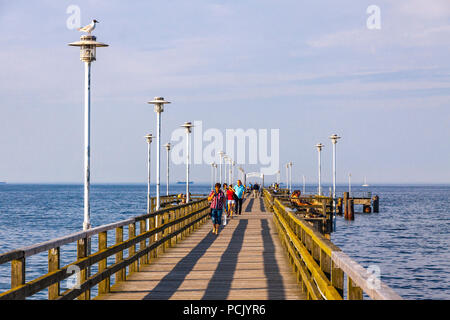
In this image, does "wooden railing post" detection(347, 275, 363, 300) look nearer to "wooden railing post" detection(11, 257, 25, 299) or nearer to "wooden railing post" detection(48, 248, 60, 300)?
"wooden railing post" detection(11, 257, 25, 299)

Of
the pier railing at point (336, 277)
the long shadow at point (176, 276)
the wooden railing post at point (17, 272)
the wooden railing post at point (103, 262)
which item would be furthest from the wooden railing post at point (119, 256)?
the wooden railing post at point (17, 272)

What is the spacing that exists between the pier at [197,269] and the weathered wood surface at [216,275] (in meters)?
0.02

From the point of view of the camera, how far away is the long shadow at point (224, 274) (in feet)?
36.1

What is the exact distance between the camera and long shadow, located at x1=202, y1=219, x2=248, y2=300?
36.1ft

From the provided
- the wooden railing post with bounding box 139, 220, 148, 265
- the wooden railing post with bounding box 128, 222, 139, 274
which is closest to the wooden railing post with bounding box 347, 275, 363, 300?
the wooden railing post with bounding box 128, 222, 139, 274

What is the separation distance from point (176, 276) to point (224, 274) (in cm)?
100

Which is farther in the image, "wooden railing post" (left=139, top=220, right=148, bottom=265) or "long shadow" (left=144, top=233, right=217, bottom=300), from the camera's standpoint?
"wooden railing post" (left=139, top=220, right=148, bottom=265)

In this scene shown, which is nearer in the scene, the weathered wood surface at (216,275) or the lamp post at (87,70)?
the weathered wood surface at (216,275)

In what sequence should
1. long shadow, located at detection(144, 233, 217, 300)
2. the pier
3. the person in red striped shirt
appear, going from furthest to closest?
the person in red striped shirt → long shadow, located at detection(144, 233, 217, 300) → the pier

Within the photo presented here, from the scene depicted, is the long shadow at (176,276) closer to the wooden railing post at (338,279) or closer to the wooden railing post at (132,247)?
the wooden railing post at (132,247)

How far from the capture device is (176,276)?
→ 13.2 meters
